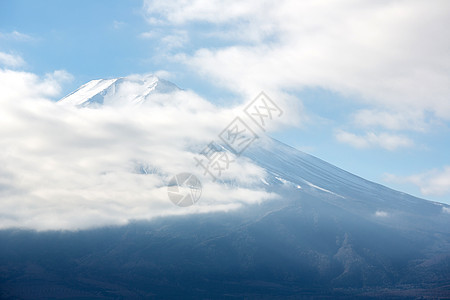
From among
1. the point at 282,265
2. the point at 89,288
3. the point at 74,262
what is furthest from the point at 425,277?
the point at 74,262

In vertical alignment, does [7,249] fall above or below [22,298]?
above

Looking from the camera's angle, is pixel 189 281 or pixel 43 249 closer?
pixel 189 281

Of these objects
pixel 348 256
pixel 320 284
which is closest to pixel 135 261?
pixel 320 284

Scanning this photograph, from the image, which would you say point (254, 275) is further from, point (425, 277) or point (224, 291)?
point (425, 277)

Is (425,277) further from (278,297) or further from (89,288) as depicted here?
(89,288)

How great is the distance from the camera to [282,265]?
7515 inches

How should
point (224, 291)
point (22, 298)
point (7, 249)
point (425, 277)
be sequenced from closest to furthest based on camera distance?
point (22, 298) < point (224, 291) < point (425, 277) < point (7, 249)

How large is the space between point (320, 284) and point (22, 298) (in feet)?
339

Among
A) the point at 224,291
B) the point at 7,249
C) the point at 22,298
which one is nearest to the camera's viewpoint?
the point at 22,298

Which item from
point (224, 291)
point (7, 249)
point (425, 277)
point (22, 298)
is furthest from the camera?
point (7, 249)

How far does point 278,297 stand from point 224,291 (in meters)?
18.8

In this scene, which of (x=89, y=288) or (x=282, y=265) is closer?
(x=89, y=288)

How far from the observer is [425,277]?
181 m

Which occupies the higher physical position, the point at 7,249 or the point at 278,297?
the point at 7,249
